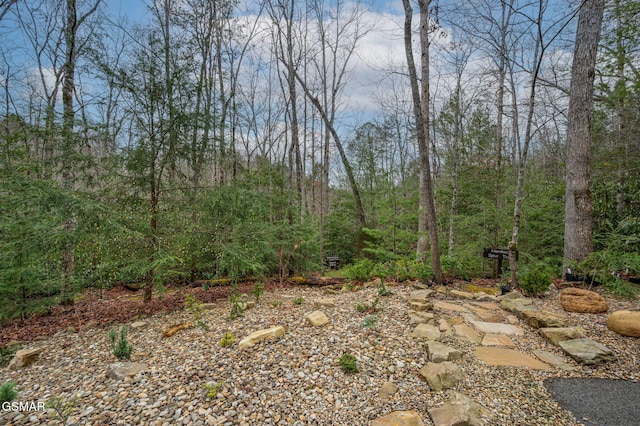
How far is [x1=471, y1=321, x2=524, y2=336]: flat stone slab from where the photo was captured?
9.74 feet

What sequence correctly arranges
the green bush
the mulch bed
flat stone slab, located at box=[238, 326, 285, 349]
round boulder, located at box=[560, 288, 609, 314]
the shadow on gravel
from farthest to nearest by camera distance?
1. the green bush
2. the mulch bed
3. round boulder, located at box=[560, 288, 609, 314]
4. flat stone slab, located at box=[238, 326, 285, 349]
5. the shadow on gravel

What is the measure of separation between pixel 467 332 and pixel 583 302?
5.62 feet

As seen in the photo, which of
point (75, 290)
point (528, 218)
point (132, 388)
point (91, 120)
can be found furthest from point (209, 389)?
point (528, 218)

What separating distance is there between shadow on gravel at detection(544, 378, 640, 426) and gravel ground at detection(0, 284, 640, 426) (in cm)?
8

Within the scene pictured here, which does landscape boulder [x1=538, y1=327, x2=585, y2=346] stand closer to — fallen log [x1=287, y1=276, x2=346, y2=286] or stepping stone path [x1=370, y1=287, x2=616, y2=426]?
stepping stone path [x1=370, y1=287, x2=616, y2=426]

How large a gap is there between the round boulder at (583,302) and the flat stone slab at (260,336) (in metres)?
3.56

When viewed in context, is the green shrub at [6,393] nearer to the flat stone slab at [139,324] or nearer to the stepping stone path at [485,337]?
the flat stone slab at [139,324]

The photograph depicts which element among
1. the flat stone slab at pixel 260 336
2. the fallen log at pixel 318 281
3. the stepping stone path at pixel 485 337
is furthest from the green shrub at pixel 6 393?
the fallen log at pixel 318 281

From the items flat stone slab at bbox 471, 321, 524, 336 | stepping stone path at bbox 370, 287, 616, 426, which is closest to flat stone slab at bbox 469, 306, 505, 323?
stepping stone path at bbox 370, 287, 616, 426

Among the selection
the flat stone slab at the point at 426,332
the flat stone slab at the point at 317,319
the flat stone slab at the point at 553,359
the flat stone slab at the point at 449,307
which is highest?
the flat stone slab at the point at 317,319

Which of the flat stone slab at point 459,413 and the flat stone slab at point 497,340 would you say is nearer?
the flat stone slab at point 459,413

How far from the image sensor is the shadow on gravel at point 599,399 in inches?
Result: 67.9

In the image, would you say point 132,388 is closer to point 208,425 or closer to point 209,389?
point 209,389

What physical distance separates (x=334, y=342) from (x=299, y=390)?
686 millimetres
